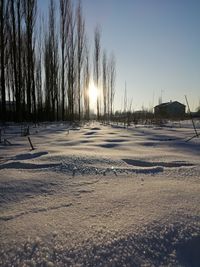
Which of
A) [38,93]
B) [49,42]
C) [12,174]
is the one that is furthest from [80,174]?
[38,93]

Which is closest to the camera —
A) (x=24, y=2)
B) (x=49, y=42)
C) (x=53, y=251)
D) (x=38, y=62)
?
(x=53, y=251)

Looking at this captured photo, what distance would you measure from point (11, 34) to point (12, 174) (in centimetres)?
1181

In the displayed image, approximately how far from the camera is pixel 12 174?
142cm

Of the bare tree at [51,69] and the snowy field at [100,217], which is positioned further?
the bare tree at [51,69]

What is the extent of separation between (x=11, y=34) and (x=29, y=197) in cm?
1218

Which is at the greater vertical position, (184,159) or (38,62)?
(38,62)

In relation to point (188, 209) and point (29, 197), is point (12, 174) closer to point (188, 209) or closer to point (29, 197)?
point (29, 197)

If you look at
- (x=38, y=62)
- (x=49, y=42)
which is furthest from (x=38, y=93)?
(x=49, y=42)

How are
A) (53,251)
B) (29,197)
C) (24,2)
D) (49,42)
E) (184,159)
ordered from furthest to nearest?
(49,42) → (24,2) → (184,159) → (29,197) → (53,251)

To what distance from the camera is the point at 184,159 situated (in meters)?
1.78

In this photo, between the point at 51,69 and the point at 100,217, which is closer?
the point at 100,217

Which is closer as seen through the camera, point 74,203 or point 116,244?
point 116,244

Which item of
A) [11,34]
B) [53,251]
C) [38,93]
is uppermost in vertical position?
[11,34]

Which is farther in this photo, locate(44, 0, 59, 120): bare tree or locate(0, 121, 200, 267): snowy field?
locate(44, 0, 59, 120): bare tree
